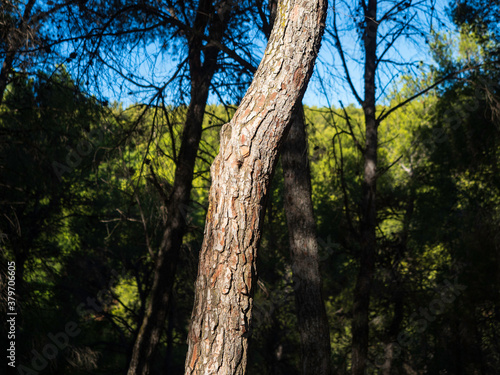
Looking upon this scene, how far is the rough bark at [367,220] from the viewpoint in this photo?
19.7 feet

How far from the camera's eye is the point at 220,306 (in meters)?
2.45

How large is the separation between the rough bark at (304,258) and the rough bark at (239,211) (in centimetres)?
148

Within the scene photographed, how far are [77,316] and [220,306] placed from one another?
12.5 metres

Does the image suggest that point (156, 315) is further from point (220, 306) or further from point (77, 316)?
point (77, 316)
